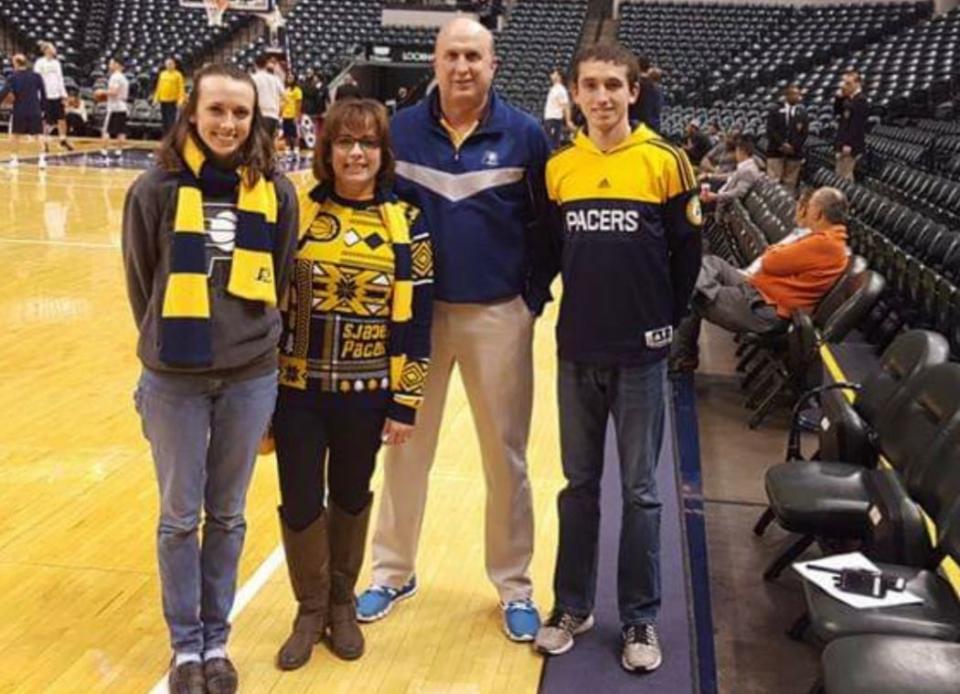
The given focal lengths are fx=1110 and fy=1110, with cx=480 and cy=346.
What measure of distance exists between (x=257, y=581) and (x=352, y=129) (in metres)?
1.53

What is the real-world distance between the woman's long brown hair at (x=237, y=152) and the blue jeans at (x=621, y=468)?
3.06ft

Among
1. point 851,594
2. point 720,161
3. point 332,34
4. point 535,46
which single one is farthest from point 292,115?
point 851,594

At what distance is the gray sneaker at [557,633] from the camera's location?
3053mm

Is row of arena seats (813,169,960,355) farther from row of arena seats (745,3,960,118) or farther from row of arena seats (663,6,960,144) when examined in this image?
Answer: row of arena seats (745,3,960,118)

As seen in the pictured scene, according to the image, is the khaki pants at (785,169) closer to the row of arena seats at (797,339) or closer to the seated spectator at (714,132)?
the seated spectator at (714,132)

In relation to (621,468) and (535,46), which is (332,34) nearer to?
(535,46)

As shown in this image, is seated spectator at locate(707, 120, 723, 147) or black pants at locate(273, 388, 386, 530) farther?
seated spectator at locate(707, 120, 723, 147)

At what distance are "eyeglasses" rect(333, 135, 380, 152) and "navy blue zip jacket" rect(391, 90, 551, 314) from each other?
8.5 inches

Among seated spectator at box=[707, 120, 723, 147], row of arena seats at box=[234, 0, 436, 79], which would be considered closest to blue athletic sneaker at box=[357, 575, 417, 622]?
seated spectator at box=[707, 120, 723, 147]

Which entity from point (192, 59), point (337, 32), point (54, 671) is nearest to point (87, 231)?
point (54, 671)

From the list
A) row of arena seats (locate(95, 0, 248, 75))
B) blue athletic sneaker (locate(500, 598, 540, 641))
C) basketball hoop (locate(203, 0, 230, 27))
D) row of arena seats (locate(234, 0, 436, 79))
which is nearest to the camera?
blue athletic sneaker (locate(500, 598, 540, 641))

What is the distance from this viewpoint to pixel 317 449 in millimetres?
2773

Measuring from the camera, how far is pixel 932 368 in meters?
3.29

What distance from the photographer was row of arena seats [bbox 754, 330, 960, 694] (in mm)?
2229
